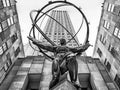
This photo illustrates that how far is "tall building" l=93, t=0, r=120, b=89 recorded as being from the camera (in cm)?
1806

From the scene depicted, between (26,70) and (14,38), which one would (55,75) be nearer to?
(26,70)

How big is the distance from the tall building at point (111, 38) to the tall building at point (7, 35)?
16262 mm

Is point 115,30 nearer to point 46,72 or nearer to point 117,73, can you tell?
point 117,73

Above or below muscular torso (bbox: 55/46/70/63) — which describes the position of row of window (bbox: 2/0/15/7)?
above

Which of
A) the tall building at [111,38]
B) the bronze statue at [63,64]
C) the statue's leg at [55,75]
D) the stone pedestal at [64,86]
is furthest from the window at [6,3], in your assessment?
the stone pedestal at [64,86]

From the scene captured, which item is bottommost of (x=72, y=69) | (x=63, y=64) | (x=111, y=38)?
(x=111, y=38)

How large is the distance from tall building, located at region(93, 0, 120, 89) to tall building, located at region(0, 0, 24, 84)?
16262mm

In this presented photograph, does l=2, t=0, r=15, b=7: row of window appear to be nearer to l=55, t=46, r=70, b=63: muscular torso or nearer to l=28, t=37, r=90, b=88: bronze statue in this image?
l=28, t=37, r=90, b=88: bronze statue

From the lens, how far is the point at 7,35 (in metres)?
19.8

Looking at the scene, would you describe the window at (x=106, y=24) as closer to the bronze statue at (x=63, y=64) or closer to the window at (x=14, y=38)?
the bronze statue at (x=63, y=64)

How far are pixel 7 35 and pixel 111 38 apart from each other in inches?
655

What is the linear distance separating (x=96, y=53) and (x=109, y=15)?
30.0 feet

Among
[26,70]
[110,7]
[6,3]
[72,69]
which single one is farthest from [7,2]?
[72,69]

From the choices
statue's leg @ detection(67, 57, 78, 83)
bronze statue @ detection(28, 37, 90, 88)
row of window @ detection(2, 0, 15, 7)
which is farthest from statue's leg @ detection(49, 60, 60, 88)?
row of window @ detection(2, 0, 15, 7)
